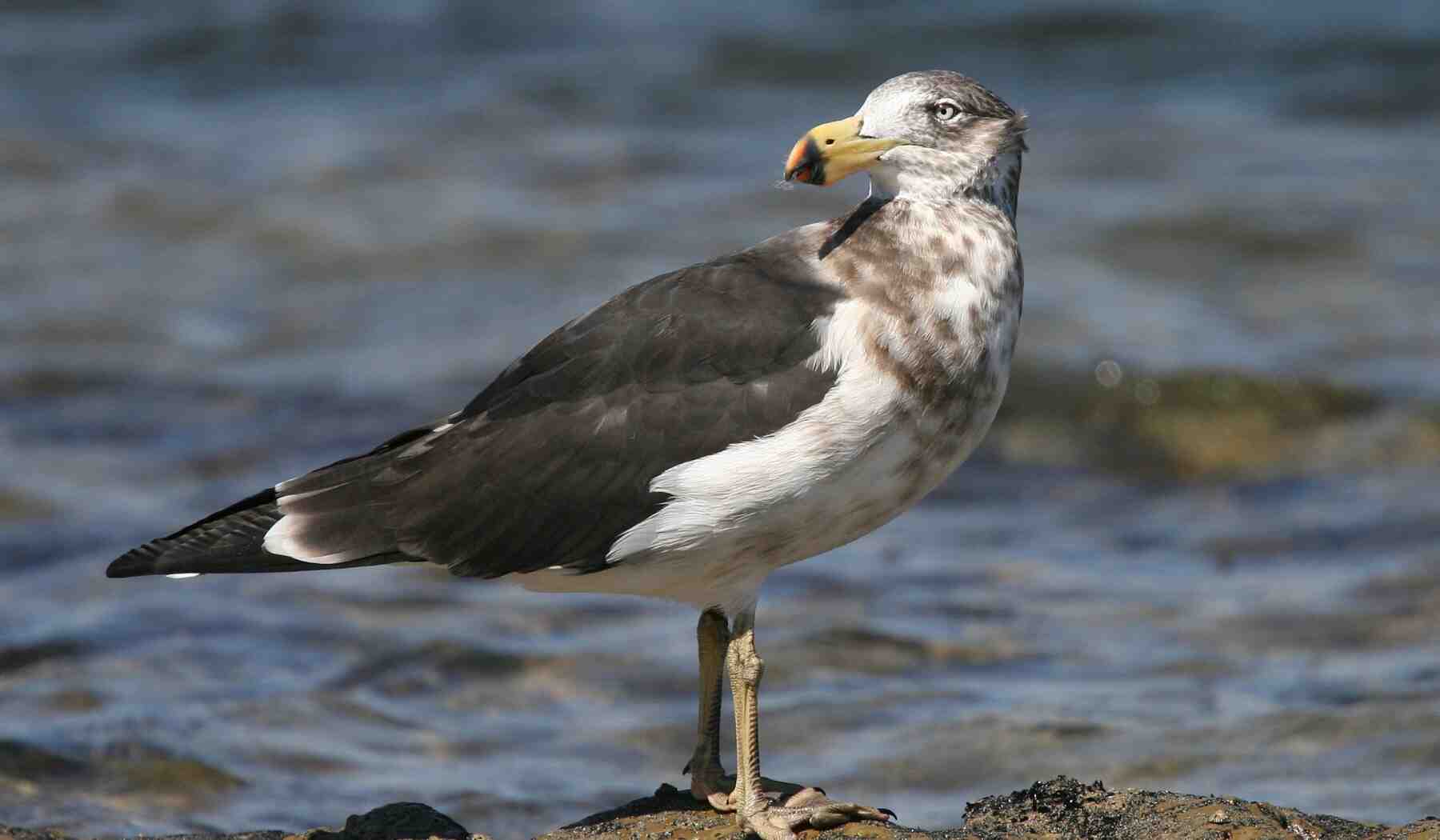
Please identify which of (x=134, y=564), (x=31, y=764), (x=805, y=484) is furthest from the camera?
(x=31, y=764)

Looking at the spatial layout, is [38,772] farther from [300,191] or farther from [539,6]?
[539,6]

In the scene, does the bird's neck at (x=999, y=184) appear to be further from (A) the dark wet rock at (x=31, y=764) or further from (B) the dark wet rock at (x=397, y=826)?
(A) the dark wet rock at (x=31, y=764)

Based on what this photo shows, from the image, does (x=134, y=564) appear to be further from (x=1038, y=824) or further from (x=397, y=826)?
(x=1038, y=824)

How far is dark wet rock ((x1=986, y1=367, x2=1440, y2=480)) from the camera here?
11.1 m

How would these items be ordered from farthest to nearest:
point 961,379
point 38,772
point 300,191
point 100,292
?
point 300,191
point 100,292
point 38,772
point 961,379

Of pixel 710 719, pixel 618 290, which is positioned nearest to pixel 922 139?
pixel 710 719

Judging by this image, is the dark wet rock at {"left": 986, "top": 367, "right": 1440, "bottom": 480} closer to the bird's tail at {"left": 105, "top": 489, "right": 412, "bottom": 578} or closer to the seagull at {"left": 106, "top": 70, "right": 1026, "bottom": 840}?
the seagull at {"left": 106, "top": 70, "right": 1026, "bottom": 840}

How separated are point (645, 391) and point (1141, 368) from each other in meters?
7.14

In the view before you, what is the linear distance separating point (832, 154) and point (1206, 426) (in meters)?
6.47

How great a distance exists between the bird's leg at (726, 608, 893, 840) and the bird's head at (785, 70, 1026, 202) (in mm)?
1338

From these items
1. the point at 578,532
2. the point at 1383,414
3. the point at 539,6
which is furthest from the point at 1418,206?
the point at 578,532

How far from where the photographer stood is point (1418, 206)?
570 inches

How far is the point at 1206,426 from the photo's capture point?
11453 mm

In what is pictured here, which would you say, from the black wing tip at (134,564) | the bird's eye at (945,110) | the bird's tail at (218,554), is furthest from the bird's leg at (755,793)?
the black wing tip at (134,564)
